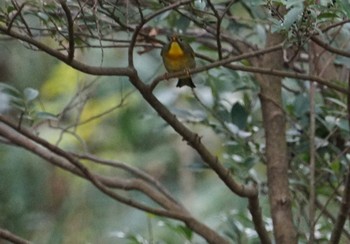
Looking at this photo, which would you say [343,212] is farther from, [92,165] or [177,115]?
[92,165]

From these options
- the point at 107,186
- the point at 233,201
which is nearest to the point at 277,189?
the point at 107,186

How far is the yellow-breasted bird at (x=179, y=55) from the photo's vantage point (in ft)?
6.61

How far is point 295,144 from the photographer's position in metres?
2.35

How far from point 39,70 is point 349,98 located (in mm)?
2799

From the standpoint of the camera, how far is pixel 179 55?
2.05 metres

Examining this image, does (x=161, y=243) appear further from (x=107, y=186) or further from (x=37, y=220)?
Answer: (x=37, y=220)

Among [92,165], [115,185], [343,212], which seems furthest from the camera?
[92,165]

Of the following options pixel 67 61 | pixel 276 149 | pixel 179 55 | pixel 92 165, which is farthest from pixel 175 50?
pixel 92 165

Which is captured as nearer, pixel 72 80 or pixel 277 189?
pixel 277 189

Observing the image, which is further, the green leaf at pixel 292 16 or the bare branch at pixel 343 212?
the bare branch at pixel 343 212

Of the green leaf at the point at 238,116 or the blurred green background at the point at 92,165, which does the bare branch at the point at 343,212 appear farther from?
the blurred green background at the point at 92,165

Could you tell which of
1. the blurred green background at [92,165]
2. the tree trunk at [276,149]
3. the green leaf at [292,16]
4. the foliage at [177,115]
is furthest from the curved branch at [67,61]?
the blurred green background at [92,165]

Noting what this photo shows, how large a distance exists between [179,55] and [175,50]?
4cm

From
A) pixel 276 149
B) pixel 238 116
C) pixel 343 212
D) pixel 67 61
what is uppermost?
pixel 238 116
